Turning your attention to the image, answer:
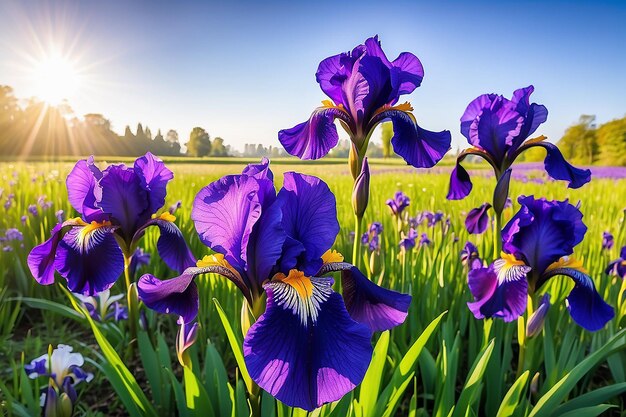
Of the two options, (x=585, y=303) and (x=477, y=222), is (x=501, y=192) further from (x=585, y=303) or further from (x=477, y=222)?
(x=585, y=303)

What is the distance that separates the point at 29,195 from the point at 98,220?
5775 mm

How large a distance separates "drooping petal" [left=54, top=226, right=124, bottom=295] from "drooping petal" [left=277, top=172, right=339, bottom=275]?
3.97ft

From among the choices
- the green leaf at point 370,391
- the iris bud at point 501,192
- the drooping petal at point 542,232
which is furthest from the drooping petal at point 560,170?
the green leaf at point 370,391

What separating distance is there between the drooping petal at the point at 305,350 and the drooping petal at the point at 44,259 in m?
1.55

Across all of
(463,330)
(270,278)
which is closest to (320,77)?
(270,278)

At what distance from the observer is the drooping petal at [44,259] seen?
2209 mm

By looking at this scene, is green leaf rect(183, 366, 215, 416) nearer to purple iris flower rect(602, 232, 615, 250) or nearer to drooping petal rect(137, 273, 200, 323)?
drooping petal rect(137, 273, 200, 323)

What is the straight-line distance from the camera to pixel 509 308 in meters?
2.10

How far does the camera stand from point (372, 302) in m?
1.51

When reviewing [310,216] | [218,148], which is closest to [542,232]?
[310,216]

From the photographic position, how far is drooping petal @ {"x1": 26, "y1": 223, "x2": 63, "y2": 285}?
2209mm

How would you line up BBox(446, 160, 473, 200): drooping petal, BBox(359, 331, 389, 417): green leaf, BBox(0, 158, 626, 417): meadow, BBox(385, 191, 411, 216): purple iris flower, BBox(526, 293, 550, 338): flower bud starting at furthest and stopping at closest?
BBox(385, 191, 411, 216): purple iris flower
BBox(446, 160, 473, 200): drooping petal
BBox(526, 293, 550, 338): flower bud
BBox(0, 158, 626, 417): meadow
BBox(359, 331, 389, 417): green leaf

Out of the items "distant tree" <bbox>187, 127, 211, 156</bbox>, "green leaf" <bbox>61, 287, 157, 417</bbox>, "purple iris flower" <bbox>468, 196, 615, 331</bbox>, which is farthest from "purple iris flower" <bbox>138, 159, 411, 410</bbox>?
"distant tree" <bbox>187, 127, 211, 156</bbox>

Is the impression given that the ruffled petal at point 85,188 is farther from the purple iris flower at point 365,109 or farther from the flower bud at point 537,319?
the flower bud at point 537,319
